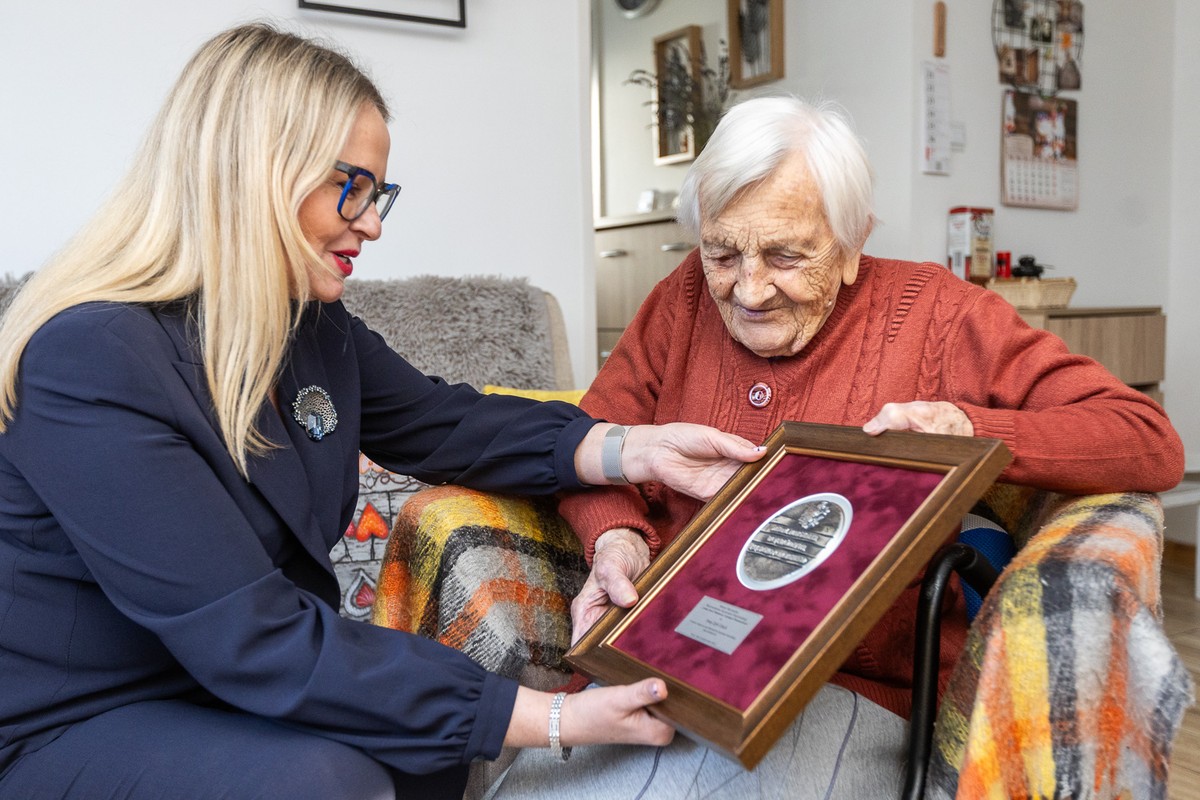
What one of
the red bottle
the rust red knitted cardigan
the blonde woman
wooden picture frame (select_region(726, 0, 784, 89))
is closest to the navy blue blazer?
the blonde woman

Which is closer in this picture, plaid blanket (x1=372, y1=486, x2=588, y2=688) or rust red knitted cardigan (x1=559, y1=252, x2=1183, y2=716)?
rust red knitted cardigan (x1=559, y1=252, x2=1183, y2=716)

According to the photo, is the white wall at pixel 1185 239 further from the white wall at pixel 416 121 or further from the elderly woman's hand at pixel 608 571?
the elderly woman's hand at pixel 608 571

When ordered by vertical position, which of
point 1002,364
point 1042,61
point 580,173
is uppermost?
point 1042,61

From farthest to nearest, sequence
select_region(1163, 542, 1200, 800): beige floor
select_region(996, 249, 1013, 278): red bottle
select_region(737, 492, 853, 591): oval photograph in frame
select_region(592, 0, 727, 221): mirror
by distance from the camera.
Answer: select_region(592, 0, 727, 221): mirror, select_region(996, 249, 1013, 278): red bottle, select_region(1163, 542, 1200, 800): beige floor, select_region(737, 492, 853, 591): oval photograph in frame

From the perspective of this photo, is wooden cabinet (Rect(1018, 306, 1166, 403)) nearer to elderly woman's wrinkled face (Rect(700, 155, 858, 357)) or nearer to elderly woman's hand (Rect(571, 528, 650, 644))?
elderly woman's wrinkled face (Rect(700, 155, 858, 357))

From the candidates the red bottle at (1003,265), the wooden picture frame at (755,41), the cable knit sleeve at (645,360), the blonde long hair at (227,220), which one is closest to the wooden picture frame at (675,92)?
the wooden picture frame at (755,41)

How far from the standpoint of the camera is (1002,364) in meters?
1.21

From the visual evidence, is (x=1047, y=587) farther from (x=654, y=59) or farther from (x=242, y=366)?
(x=654, y=59)

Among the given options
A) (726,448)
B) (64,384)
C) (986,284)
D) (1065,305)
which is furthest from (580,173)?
(64,384)

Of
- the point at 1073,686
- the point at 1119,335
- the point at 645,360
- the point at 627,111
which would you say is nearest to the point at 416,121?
the point at 645,360

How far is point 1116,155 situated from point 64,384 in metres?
3.84

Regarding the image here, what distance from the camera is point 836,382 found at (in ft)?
4.29

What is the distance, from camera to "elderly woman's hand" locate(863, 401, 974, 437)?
105cm

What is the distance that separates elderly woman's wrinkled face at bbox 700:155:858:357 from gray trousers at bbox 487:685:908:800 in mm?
472
